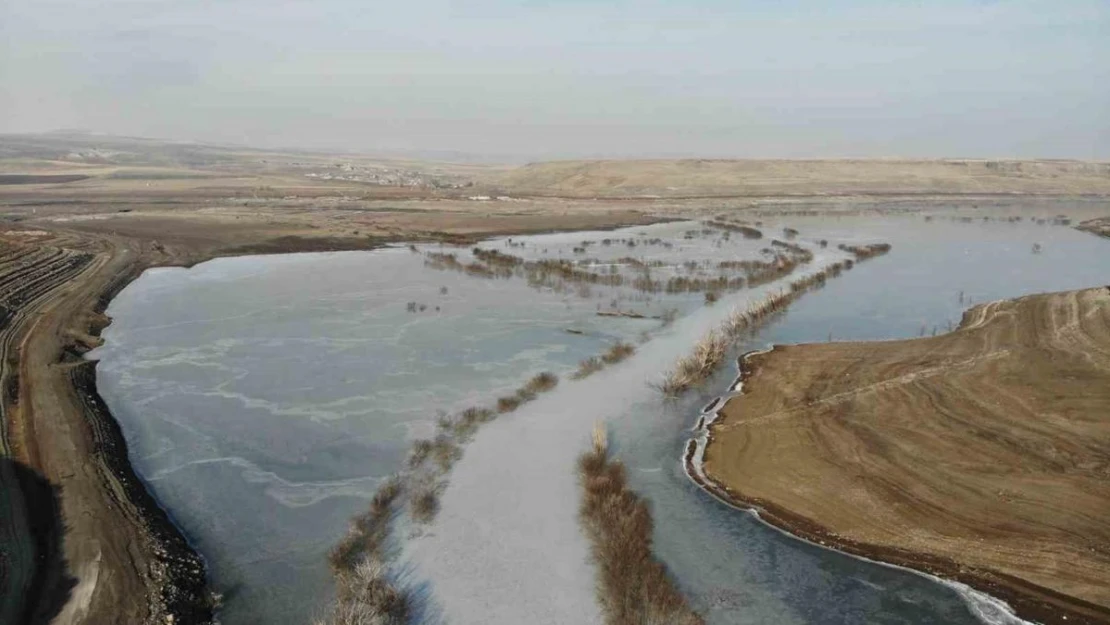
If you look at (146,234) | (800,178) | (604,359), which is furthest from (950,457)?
(800,178)

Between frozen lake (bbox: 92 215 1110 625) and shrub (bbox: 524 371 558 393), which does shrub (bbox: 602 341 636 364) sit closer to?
frozen lake (bbox: 92 215 1110 625)

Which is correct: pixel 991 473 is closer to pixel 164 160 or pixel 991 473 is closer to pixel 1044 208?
pixel 1044 208

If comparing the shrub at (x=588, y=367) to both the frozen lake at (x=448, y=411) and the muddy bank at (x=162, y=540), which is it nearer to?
the frozen lake at (x=448, y=411)

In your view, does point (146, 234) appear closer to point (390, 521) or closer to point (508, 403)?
point (508, 403)

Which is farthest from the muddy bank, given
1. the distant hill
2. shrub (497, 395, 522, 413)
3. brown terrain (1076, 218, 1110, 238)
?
the distant hill

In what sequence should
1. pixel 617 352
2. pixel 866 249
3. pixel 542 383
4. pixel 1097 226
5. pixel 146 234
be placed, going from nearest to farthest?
pixel 542 383 < pixel 617 352 < pixel 866 249 < pixel 146 234 < pixel 1097 226
